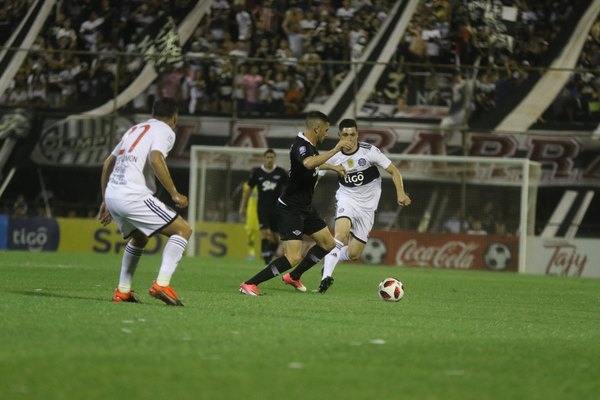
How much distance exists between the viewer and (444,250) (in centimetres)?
2594

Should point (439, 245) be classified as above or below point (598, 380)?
below

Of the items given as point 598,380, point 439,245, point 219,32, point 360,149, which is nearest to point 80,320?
point 598,380

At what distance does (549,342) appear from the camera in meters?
8.98

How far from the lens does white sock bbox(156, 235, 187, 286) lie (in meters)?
10.6

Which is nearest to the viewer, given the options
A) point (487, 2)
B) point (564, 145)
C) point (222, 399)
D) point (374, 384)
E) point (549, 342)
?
point (222, 399)

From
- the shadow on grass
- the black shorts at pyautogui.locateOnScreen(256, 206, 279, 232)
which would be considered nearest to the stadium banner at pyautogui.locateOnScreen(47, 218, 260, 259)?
the black shorts at pyautogui.locateOnScreen(256, 206, 279, 232)

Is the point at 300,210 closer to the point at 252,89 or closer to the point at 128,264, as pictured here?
the point at 128,264

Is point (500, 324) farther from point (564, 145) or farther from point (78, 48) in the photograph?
point (78, 48)

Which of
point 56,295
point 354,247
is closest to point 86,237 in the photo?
point 354,247

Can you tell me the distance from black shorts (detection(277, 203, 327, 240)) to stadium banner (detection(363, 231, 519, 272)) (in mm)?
12224

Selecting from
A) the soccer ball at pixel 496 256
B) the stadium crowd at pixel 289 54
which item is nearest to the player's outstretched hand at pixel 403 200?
the stadium crowd at pixel 289 54

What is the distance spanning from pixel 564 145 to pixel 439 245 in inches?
136

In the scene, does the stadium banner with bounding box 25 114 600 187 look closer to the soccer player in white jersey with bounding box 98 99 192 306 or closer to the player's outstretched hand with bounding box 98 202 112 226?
the player's outstretched hand with bounding box 98 202 112 226

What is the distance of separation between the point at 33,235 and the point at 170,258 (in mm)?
17222
